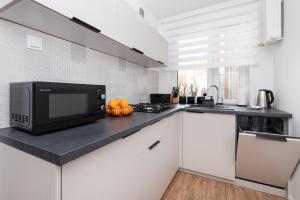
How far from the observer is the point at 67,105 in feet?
2.78

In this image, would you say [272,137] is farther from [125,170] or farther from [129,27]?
[129,27]

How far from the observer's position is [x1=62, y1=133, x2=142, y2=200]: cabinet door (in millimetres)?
570

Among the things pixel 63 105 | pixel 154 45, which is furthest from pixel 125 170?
pixel 154 45

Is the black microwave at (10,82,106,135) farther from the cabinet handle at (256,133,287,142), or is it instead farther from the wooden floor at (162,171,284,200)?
the cabinet handle at (256,133,287,142)

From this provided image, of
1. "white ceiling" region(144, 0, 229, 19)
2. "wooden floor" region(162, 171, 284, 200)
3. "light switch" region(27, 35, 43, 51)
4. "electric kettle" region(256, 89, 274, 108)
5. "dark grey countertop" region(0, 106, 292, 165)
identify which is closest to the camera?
"dark grey countertop" region(0, 106, 292, 165)

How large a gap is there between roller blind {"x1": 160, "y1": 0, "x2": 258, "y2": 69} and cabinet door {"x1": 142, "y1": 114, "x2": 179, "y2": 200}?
1195 millimetres

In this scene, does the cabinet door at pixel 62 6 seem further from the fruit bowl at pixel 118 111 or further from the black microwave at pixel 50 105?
the fruit bowl at pixel 118 111

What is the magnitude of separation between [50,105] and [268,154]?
71.2 inches

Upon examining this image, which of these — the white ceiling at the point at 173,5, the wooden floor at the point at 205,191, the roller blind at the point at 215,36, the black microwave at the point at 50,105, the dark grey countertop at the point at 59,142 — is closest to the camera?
the dark grey countertop at the point at 59,142

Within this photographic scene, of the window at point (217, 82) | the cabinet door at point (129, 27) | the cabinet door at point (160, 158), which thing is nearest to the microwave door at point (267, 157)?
the cabinet door at point (160, 158)

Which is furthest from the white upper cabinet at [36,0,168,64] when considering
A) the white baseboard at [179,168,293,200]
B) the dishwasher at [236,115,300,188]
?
the white baseboard at [179,168,293,200]

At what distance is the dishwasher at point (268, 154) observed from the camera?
4.19 feet

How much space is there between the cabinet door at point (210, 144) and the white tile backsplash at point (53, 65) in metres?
0.97

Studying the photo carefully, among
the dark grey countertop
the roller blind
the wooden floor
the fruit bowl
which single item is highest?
the roller blind
